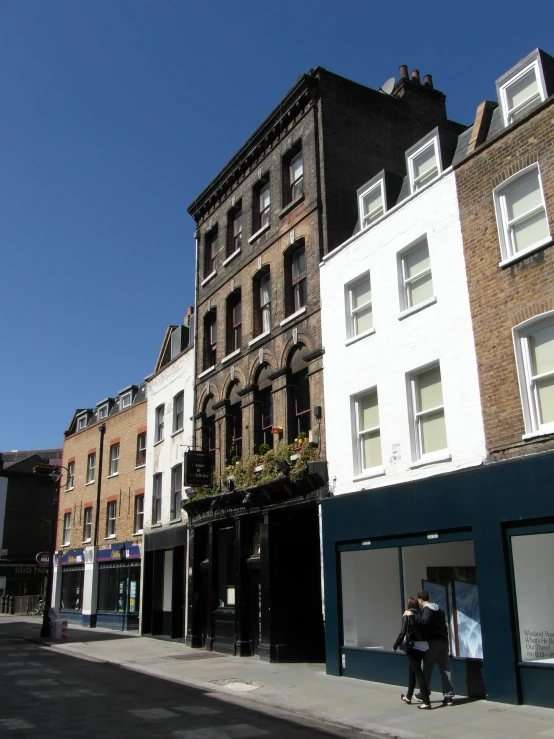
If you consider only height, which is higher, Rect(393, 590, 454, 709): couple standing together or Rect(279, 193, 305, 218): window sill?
Rect(279, 193, 305, 218): window sill

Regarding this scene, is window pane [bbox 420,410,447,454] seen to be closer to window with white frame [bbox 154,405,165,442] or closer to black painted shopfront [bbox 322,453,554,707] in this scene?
black painted shopfront [bbox 322,453,554,707]

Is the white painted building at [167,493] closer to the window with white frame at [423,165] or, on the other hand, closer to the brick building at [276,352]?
the brick building at [276,352]

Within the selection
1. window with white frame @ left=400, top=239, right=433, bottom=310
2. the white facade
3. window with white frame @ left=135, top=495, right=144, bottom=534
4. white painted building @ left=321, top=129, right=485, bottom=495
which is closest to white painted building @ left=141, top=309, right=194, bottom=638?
window with white frame @ left=135, top=495, right=144, bottom=534

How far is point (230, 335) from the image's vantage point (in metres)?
23.2

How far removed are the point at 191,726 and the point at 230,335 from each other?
1475 centimetres

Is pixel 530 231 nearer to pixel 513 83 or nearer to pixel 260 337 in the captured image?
pixel 513 83

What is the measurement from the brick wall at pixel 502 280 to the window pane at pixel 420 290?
1.38 meters

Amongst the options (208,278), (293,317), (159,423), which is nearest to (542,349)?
(293,317)

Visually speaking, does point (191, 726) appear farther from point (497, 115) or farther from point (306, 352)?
point (497, 115)

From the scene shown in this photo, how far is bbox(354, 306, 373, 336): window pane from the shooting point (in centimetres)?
1653

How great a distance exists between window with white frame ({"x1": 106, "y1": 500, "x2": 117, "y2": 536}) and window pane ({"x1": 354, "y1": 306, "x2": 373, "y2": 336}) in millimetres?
19048

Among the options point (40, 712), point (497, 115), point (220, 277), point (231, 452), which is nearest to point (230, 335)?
point (220, 277)

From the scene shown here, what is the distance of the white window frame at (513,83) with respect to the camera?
13.5m

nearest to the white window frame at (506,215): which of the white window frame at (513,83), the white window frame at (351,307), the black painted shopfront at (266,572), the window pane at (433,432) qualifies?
the white window frame at (513,83)
